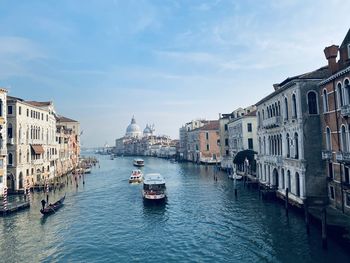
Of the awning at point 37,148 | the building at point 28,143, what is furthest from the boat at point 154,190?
the awning at point 37,148

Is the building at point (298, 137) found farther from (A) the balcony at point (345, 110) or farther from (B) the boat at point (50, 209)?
(B) the boat at point (50, 209)

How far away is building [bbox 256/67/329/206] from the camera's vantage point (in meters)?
23.5

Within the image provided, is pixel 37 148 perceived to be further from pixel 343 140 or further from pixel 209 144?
pixel 209 144

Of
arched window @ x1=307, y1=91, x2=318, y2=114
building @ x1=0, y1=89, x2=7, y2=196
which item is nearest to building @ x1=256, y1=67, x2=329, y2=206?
arched window @ x1=307, y1=91, x2=318, y2=114

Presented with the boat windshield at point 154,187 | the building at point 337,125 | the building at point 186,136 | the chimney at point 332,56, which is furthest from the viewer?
the building at point 186,136

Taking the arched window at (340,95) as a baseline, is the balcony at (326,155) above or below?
below

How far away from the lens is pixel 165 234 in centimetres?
2119

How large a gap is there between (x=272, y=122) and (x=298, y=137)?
5.82 meters

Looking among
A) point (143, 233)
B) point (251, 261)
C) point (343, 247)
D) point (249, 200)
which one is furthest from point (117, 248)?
point (249, 200)

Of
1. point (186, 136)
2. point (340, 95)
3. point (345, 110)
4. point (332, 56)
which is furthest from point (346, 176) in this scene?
point (186, 136)

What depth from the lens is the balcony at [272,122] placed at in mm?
28797

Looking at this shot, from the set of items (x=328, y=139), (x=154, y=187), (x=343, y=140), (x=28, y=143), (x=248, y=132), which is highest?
(x=248, y=132)

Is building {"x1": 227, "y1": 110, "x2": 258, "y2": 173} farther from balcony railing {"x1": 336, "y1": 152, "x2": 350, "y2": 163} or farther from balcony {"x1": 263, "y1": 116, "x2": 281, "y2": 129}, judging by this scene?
balcony railing {"x1": 336, "y1": 152, "x2": 350, "y2": 163}

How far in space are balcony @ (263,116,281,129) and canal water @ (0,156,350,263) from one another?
24.8 ft
